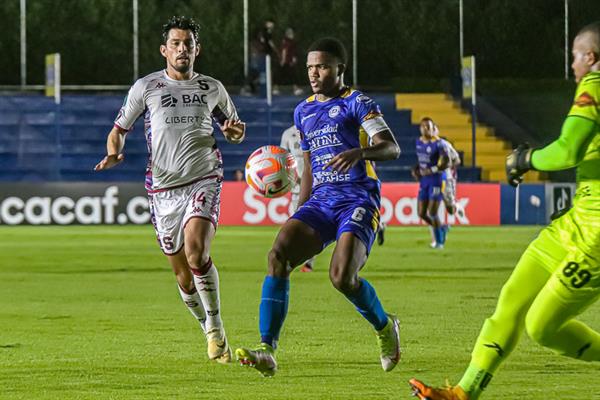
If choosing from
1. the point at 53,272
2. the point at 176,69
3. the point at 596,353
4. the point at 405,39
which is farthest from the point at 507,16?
the point at 596,353

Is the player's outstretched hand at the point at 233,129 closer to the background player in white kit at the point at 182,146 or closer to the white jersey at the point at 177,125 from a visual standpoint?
the background player in white kit at the point at 182,146

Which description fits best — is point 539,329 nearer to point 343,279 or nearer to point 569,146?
point 569,146

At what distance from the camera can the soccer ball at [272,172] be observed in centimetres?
1149

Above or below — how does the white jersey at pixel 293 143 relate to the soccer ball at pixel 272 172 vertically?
above

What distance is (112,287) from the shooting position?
1769 centimetres

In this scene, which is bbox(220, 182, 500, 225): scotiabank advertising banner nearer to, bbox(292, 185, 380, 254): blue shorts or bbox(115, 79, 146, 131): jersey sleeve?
bbox(115, 79, 146, 131): jersey sleeve

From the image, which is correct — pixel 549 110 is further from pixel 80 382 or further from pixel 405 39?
pixel 80 382

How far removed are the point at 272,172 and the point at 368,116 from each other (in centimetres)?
160

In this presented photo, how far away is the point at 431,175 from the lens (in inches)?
1025

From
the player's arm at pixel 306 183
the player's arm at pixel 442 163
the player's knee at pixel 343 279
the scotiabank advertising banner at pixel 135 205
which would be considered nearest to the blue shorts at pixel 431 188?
the player's arm at pixel 442 163

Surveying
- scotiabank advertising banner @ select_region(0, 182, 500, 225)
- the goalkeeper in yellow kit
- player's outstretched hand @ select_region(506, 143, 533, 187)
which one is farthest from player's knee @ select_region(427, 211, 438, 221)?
player's outstretched hand @ select_region(506, 143, 533, 187)

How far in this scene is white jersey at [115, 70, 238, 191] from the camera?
1123 centimetres

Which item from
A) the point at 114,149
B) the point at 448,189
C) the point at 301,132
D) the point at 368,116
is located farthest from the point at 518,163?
the point at 448,189

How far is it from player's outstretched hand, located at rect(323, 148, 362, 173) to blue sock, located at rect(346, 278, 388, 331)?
1.00 m
